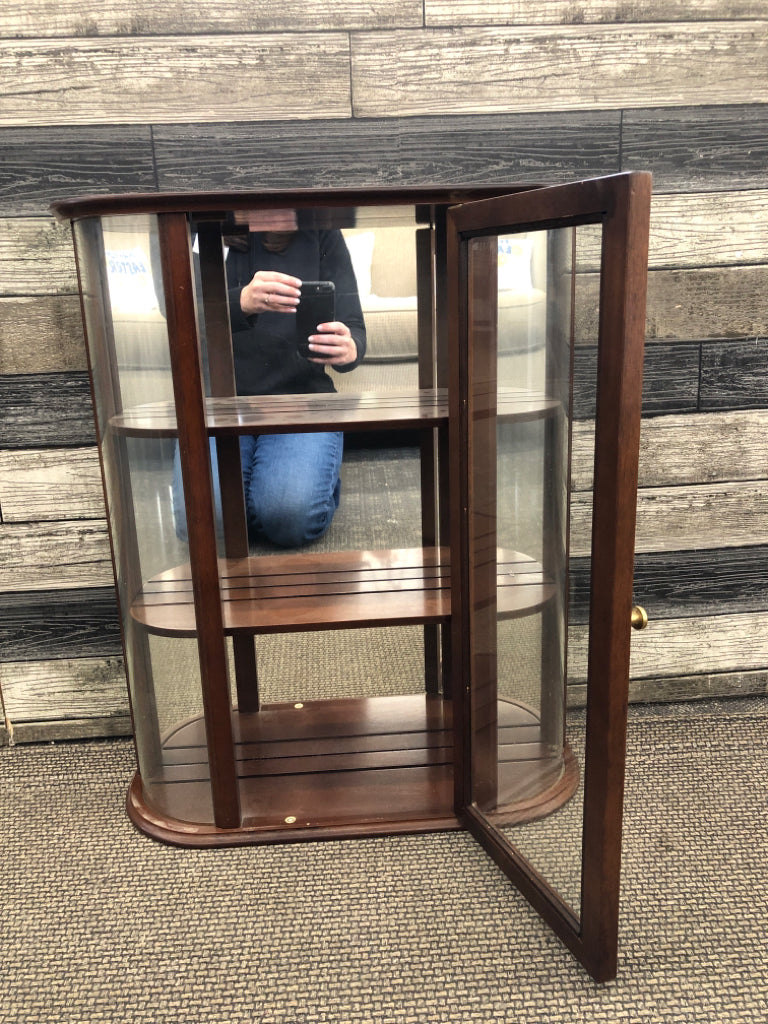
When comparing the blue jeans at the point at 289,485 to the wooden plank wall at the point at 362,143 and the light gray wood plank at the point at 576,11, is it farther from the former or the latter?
the light gray wood plank at the point at 576,11

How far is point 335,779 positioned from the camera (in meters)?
1.82

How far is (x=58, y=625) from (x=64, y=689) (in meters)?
0.16

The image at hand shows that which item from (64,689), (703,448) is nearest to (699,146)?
(703,448)

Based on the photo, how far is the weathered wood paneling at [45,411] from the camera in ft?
6.04

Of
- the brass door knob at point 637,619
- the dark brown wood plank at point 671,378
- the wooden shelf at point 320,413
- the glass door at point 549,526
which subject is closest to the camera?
the glass door at point 549,526

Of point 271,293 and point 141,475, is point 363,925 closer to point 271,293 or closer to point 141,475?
point 141,475

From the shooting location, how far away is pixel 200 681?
163cm

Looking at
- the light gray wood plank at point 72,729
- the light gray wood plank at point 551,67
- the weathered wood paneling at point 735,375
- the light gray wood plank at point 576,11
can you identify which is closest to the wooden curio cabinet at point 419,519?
the light gray wood plank at point 72,729

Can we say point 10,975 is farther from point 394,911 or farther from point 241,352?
point 241,352

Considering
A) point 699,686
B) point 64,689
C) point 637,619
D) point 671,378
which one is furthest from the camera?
point 699,686

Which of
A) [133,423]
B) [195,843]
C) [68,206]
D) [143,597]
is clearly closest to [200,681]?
[143,597]

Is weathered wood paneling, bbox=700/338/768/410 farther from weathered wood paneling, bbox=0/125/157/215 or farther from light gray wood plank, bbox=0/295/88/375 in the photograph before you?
light gray wood plank, bbox=0/295/88/375

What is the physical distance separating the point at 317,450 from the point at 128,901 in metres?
0.93

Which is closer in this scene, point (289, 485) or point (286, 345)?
point (286, 345)
